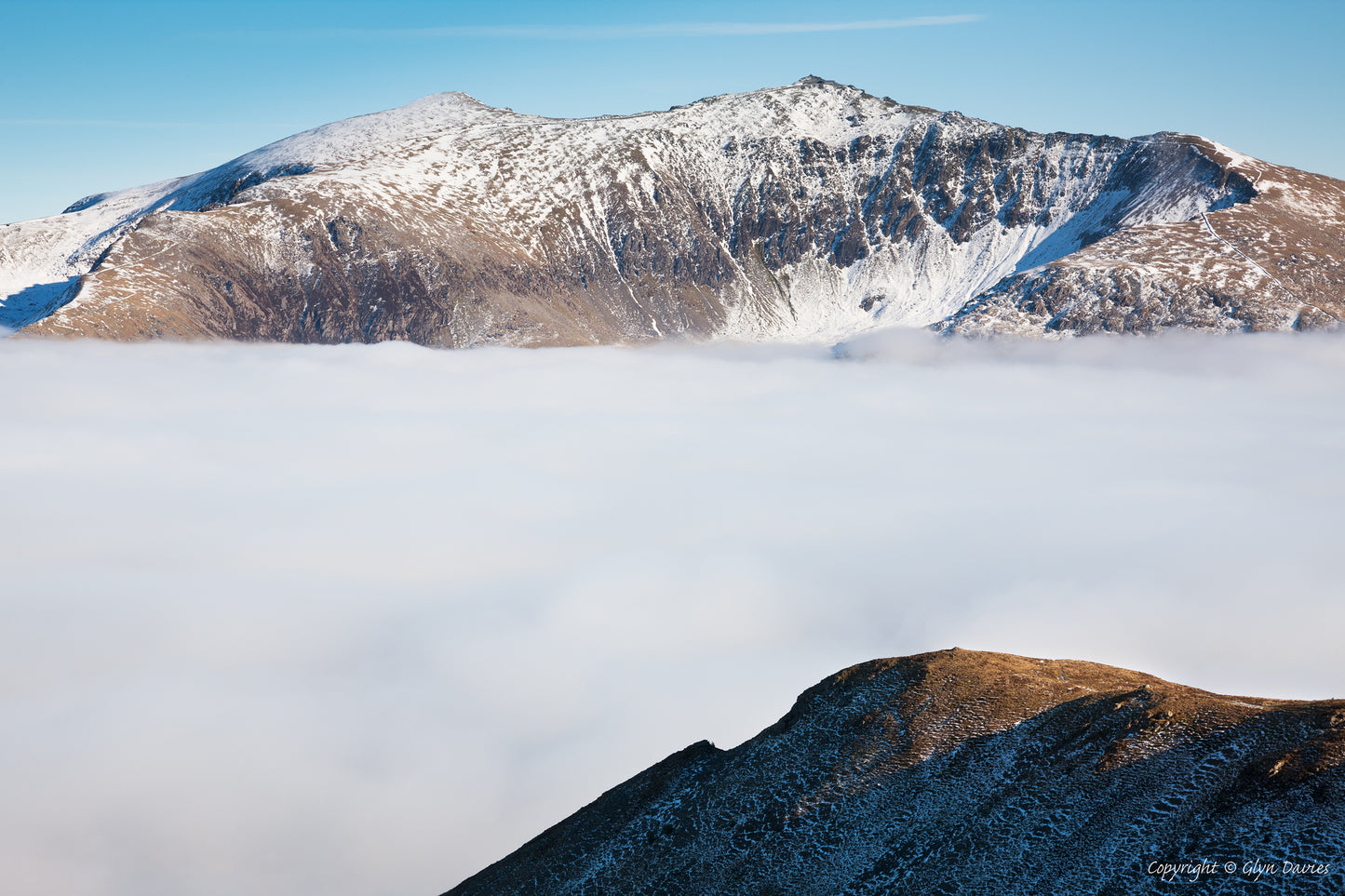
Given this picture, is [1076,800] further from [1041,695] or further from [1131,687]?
[1131,687]

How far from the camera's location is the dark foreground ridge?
2283 inches

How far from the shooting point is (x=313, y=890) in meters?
198

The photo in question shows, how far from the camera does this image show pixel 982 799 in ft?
229

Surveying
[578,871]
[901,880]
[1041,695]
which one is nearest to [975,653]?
[1041,695]

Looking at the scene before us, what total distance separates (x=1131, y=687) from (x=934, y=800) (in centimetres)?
2416

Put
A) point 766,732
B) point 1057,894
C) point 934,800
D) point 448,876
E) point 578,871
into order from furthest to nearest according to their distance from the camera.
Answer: point 448,876
point 766,732
point 578,871
point 934,800
point 1057,894

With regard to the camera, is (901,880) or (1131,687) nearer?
(901,880)

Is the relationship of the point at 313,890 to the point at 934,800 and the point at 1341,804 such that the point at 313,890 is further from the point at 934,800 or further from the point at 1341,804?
the point at 1341,804

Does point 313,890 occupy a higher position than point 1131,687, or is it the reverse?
point 1131,687

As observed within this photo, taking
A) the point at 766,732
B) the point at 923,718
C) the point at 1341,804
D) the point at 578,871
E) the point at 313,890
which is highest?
the point at 1341,804

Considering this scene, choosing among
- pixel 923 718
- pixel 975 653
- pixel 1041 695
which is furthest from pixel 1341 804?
pixel 975 653

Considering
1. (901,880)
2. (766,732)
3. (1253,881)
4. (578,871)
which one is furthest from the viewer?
(766,732)

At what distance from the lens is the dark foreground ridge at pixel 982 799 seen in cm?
5800

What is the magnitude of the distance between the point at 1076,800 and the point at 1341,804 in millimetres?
15894
